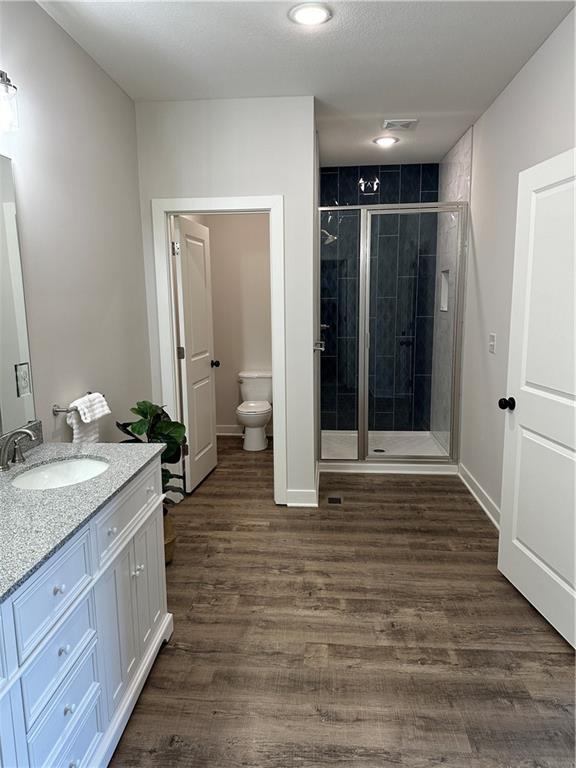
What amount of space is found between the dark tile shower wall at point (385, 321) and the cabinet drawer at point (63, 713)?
3.15 metres

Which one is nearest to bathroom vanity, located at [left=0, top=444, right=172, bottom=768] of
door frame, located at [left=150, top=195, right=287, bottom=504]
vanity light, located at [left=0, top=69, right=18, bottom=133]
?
vanity light, located at [left=0, top=69, right=18, bottom=133]

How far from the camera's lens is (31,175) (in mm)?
1978

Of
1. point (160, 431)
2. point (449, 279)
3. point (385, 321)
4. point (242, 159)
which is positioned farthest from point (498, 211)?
point (160, 431)

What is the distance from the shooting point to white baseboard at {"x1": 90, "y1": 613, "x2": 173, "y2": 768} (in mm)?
1470

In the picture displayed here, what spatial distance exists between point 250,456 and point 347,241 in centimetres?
212

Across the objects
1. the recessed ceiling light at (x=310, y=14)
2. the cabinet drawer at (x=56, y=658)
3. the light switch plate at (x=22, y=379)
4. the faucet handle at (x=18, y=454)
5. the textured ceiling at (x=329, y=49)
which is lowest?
the cabinet drawer at (x=56, y=658)

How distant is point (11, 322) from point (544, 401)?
2.22 m

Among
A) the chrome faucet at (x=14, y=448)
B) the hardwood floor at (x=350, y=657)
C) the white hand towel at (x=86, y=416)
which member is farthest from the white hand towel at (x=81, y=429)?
the hardwood floor at (x=350, y=657)

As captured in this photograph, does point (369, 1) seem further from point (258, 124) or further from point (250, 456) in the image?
point (250, 456)

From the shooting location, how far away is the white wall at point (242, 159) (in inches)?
120

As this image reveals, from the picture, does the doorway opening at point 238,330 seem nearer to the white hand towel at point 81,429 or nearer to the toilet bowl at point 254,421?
the toilet bowl at point 254,421

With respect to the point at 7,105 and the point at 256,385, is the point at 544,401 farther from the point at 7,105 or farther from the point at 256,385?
the point at 256,385

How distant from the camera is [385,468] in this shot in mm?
4141

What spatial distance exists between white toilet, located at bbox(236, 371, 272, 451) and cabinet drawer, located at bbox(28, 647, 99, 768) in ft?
10.7
